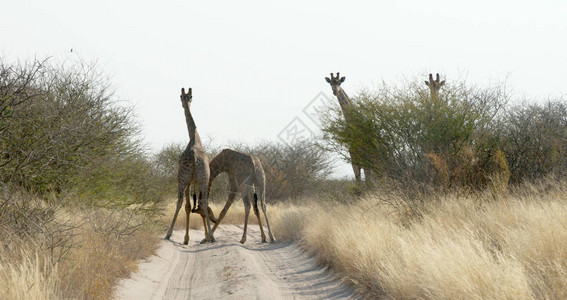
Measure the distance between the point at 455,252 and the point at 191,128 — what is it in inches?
389

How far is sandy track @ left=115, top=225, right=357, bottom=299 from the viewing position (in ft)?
24.6

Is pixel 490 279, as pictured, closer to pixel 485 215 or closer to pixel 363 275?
pixel 363 275

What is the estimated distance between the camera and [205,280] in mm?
8805

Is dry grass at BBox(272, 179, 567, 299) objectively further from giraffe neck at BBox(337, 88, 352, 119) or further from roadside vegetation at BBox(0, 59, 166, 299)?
giraffe neck at BBox(337, 88, 352, 119)

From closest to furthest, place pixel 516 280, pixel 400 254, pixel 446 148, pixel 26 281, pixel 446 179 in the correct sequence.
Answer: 1. pixel 516 280
2. pixel 26 281
3. pixel 400 254
4. pixel 446 179
5. pixel 446 148

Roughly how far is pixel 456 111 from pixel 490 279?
1031 centimetres

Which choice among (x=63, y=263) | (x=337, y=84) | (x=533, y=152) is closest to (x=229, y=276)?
(x=63, y=263)

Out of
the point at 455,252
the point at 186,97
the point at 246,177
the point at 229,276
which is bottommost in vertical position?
the point at 229,276

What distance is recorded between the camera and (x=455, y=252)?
6191 millimetres

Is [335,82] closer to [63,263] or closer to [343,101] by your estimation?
[343,101]

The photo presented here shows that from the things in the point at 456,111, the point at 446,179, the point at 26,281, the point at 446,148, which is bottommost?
the point at 26,281

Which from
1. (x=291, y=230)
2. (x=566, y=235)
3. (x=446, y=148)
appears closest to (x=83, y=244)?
(x=566, y=235)

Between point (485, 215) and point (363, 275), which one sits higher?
point (485, 215)

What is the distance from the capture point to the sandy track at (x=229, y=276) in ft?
24.6
